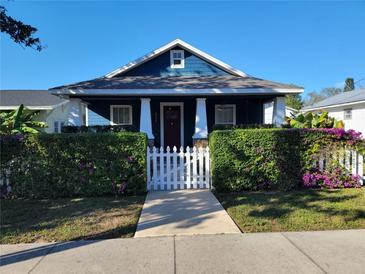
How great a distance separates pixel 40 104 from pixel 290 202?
1815cm

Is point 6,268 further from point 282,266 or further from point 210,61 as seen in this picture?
point 210,61

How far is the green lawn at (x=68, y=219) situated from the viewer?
16.4 feet

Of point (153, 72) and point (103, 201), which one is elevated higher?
point (153, 72)

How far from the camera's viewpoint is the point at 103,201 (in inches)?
285

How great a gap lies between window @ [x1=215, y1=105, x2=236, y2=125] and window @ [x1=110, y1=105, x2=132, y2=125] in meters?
4.09

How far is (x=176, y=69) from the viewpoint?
14.8m

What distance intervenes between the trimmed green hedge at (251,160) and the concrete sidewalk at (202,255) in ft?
10.2

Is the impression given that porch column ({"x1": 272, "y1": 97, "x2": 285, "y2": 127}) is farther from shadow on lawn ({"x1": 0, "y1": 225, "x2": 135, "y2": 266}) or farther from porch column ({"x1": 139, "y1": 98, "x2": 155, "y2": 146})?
shadow on lawn ({"x1": 0, "y1": 225, "x2": 135, "y2": 266})

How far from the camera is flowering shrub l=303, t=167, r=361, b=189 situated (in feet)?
26.7

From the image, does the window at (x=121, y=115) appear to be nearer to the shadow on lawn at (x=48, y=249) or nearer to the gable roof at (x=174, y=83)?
the gable roof at (x=174, y=83)

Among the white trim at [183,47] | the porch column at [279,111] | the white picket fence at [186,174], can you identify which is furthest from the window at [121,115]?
the white picket fence at [186,174]

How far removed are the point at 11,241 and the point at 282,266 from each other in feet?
12.7

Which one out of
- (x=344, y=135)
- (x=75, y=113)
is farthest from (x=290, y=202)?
(x=75, y=113)

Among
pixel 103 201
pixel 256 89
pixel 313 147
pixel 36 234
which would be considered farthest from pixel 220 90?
pixel 36 234
